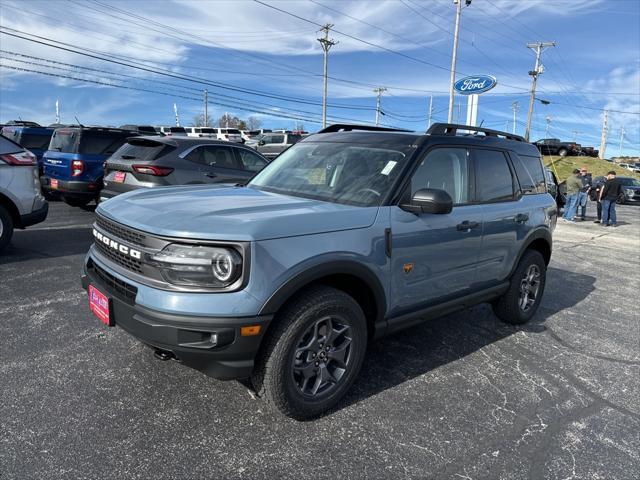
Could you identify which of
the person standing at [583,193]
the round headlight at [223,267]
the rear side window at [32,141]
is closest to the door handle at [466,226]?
the round headlight at [223,267]

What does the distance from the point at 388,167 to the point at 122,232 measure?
185cm

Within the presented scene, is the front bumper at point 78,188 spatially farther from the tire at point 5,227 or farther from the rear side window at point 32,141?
the rear side window at point 32,141

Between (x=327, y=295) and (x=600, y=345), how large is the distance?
3221 mm

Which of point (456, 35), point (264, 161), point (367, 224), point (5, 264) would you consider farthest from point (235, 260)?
point (456, 35)

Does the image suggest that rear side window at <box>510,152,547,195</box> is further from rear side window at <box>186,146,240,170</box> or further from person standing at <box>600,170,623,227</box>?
person standing at <box>600,170,623,227</box>

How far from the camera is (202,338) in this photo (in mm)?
2404

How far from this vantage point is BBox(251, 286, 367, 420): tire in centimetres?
261

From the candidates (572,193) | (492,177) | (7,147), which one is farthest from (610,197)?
(7,147)

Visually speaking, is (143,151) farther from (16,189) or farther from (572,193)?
(572,193)

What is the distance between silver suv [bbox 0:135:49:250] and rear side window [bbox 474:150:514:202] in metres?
5.93

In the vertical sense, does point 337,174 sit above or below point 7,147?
below

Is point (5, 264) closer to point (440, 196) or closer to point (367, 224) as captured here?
point (367, 224)

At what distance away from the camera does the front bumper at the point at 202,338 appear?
2.37m

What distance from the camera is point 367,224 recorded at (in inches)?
116
